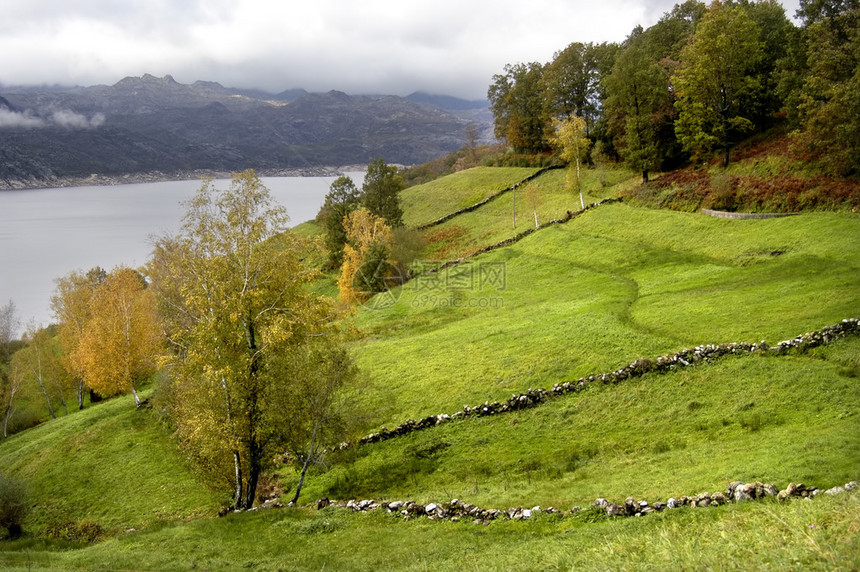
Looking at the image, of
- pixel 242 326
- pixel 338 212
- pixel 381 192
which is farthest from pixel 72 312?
pixel 242 326

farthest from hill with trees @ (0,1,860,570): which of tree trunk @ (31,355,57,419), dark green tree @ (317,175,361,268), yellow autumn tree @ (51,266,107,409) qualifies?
dark green tree @ (317,175,361,268)

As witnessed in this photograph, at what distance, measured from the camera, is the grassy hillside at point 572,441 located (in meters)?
12.7

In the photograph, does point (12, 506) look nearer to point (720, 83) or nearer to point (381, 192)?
point (381, 192)

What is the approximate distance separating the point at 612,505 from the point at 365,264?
51332 mm

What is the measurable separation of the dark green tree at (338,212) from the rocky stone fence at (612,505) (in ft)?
203

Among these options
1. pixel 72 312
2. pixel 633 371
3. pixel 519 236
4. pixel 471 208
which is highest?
pixel 471 208

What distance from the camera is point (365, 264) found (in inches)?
2473

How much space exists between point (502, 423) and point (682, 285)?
71.3 ft

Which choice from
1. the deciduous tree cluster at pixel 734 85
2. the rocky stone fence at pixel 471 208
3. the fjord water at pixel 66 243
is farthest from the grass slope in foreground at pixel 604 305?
the fjord water at pixel 66 243

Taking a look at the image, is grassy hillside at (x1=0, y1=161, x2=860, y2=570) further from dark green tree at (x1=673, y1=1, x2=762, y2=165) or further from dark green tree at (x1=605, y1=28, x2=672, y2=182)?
dark green tree at (x1=605, y1=28, x2=672, y2=182)

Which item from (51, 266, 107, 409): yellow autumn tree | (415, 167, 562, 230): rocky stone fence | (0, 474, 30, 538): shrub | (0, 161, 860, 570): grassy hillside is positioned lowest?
(0, 474, 30, 538): shrub

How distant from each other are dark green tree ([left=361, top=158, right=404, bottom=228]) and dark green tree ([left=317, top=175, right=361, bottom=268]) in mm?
1953

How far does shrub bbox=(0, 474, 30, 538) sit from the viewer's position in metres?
26.0

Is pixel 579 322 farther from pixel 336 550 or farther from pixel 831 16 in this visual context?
pixel 831 16
